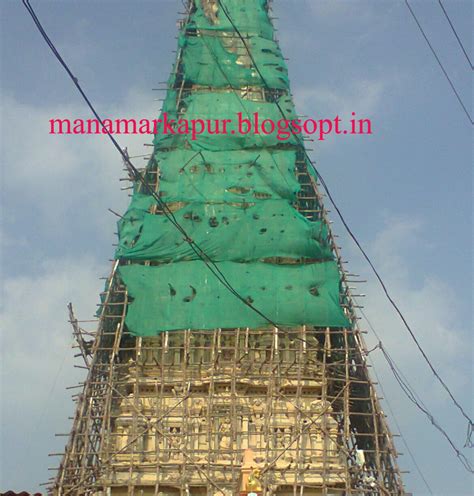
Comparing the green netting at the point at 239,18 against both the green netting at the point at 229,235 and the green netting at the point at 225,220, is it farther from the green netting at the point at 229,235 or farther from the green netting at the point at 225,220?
the green netting at the point at 229,235

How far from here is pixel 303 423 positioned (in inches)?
1283

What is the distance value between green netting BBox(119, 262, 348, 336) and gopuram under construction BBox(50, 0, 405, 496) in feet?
0.15

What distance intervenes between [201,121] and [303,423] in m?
13.1

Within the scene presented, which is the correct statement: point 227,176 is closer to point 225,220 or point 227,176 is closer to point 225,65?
point 225,220

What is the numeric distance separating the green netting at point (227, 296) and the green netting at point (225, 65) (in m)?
9.42

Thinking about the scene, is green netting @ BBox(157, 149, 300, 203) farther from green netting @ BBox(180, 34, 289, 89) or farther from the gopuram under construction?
green netting @ BBox(180, 34, 289, 89)

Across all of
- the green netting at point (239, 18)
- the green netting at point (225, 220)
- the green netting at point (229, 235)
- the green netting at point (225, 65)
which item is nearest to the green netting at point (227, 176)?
the green netting at point (225, 220)

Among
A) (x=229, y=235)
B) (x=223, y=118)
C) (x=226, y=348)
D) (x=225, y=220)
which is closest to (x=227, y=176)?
(x=225, y=220)

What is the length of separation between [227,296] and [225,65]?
1144cm

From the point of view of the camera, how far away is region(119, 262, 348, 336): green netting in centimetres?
3375

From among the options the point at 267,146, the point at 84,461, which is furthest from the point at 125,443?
the point at 267,146

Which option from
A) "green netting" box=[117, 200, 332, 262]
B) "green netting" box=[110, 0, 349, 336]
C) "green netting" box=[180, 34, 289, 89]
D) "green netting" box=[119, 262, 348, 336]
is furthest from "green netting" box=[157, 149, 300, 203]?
"green netting" box=[180, 34, 289, 89]

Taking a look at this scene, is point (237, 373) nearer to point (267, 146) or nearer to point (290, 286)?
point (290, 286)

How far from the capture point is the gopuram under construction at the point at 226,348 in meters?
31.7
